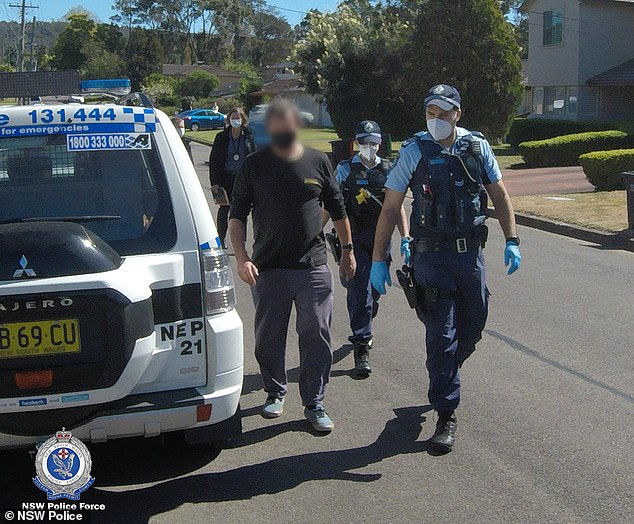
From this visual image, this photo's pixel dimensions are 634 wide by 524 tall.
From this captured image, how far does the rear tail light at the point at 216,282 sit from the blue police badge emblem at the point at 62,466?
855 mm

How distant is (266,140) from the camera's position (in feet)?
17.3

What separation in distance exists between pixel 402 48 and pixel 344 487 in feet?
102

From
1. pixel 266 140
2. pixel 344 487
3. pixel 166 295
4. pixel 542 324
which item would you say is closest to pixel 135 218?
pixel 166 295

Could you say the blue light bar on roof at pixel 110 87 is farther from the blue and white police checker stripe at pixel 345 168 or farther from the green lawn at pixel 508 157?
the green lawn at pixel 508 157

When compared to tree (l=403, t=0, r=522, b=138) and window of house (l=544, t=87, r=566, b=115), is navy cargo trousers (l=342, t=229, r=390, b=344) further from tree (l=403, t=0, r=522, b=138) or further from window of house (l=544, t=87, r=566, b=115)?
window of house (l=544, t=87, r=566, b=115)

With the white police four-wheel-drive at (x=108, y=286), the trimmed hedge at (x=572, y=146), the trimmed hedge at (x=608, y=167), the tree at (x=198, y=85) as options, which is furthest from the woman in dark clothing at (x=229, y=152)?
the tree at (x=198, y=85)

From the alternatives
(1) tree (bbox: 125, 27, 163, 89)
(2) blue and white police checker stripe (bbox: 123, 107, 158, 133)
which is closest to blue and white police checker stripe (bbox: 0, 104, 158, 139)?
(2) blue and white police checker stripe (bbox: 123, 107, 158, 133)

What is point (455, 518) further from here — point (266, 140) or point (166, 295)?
point (266, 140)

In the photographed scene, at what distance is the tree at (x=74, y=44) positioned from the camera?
61.6 meters

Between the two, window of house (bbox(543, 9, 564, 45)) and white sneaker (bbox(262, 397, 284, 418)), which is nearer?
white sneaker (bbox(262, 397, 284, 418))

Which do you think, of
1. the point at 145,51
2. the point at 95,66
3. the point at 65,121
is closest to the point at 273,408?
the point at 65,121

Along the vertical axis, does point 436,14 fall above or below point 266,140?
above

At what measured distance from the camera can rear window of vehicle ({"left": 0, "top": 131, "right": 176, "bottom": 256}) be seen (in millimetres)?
4289

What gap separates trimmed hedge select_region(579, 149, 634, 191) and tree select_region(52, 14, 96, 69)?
40.2m
